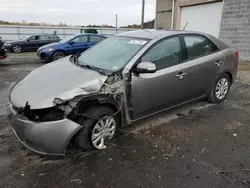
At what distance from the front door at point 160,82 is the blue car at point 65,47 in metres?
7.53

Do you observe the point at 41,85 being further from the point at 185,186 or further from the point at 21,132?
the point at 185,186

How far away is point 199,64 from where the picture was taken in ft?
12.2

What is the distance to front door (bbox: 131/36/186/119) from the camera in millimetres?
3064

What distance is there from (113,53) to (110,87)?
85 centimetres

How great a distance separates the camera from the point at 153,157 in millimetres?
2736

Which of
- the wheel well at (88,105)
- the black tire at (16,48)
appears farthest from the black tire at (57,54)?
the wheel well at (88,105)

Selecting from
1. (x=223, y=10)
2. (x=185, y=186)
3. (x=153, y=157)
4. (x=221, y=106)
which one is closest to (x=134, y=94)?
(x=153, y=157)

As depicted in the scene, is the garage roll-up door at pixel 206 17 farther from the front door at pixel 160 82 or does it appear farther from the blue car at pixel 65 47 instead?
the front door at pixel 160 82

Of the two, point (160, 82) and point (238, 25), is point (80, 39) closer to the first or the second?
point (238, 25)

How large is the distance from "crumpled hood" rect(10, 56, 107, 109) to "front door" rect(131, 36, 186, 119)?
2.02 feet

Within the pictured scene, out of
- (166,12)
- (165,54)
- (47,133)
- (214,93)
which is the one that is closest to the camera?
(47,133)

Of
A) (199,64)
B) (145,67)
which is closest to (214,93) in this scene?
(199,64)

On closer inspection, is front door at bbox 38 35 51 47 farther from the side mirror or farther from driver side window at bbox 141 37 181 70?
the side mirror

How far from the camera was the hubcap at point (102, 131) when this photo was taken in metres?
2.77
